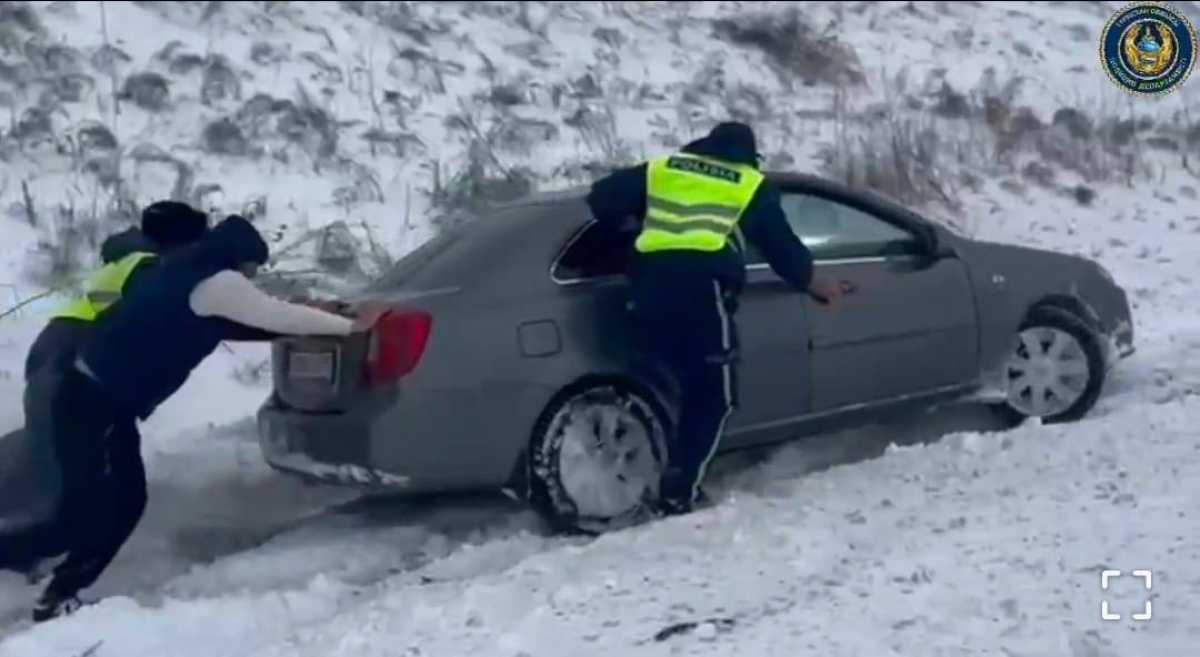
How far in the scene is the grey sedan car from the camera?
24.5ft

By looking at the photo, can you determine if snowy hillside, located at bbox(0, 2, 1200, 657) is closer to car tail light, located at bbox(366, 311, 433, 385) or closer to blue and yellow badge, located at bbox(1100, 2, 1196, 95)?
blue and yellow badge, located at bbox(1100, 2, 1196, 95)

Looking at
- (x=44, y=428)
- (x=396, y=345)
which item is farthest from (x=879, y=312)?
(x=44, y=428)

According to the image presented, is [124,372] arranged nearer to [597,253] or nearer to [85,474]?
[85,474]

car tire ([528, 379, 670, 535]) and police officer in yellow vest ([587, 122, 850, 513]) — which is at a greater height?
police officer in yellow vest ([587, 122, 850, 513])

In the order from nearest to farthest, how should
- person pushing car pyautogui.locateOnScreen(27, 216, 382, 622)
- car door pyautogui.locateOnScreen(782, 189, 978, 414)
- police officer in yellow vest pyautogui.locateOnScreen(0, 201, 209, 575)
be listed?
person pushing car pyautogui.locateOnScreen(27, 216, 382, 622) → police officer in yellow vest pyautogui.locateOnScreen(0, 201, 209, 575) → car door pyautogui.locateOnScreen(782, 189, 978, 414)

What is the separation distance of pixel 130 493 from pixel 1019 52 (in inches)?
599

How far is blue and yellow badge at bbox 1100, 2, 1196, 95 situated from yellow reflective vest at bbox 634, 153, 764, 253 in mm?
9709

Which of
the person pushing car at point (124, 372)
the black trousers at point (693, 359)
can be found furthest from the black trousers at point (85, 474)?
the black trousers at point (693, 359)

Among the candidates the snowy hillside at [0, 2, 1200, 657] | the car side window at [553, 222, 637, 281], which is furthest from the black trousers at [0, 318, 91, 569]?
the car side window at [553, 222, 637, 281]

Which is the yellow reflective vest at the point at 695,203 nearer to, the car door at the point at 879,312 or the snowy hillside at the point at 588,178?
the car door at the point at 879,312

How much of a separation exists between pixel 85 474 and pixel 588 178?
7707mm

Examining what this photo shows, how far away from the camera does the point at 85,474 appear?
711 centimetres

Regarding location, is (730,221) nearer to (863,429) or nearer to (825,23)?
(863,429)

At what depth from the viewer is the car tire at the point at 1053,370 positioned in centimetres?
912
